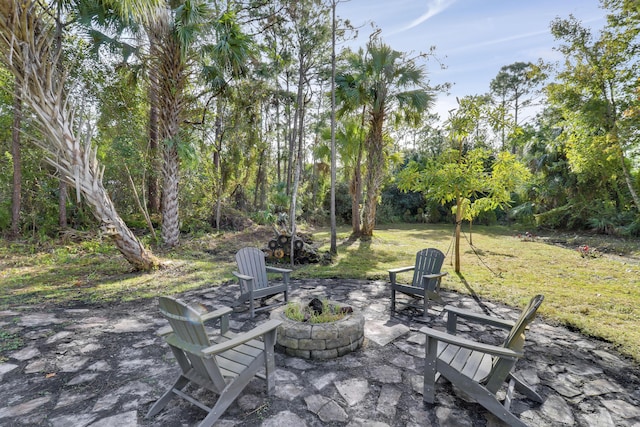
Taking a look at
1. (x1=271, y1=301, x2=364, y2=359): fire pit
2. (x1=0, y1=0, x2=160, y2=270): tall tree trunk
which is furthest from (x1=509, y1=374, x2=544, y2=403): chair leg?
(x1=0, y1=0, x2=160, y2=270): tall tree trunk

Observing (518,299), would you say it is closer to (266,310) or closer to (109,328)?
(266,310)

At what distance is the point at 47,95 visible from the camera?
4488mm

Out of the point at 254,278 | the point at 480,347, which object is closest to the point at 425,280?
the point at 480,347

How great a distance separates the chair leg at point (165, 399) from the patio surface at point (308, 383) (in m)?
0.05

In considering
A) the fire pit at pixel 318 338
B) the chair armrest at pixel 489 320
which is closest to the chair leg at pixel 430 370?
the chair armrest at pixel 489 320

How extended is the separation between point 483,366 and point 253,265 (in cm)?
292

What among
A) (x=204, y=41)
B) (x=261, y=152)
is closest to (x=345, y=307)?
(x=204, y=41)

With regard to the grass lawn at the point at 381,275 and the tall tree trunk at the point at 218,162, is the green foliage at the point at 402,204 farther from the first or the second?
the tall tree trunk at the point at 218,162

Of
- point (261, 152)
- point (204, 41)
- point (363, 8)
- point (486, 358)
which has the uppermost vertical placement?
point (363, 8)

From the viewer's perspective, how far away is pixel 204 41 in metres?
6.77

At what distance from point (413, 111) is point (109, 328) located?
9.60 meters

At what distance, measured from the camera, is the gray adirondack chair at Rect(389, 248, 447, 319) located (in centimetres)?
378

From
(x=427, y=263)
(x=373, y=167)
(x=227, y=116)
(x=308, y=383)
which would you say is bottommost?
(x=308, y=383)

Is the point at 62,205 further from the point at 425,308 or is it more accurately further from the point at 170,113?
the point at 425,308
